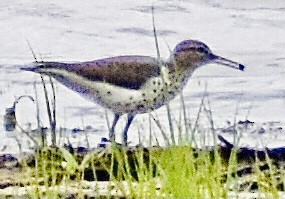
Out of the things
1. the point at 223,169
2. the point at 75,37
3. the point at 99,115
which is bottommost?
the point at 223,169

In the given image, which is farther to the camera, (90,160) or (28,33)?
(28,33)

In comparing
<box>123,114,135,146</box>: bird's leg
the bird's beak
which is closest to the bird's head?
the bird's beak

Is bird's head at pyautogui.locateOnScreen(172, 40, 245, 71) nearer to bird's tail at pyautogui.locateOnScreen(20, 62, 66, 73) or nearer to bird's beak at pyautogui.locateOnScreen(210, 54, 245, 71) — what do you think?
bird's beak at pyautogui.locateOnScreen(210, 54, 245, 71)

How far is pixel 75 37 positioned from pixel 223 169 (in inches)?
16.7

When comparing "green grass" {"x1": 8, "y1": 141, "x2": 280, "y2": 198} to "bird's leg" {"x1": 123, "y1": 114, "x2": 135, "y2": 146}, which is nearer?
"green grass" {"x1": 8, "y1": 141, "x2": 280, "y2": 198}

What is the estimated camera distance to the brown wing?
53.1 inches

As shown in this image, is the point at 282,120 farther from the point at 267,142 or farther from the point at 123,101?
the point at 123,101

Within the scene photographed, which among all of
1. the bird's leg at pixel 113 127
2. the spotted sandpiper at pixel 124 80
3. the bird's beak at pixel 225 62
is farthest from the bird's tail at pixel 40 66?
the bird's beak at pixel 225 62

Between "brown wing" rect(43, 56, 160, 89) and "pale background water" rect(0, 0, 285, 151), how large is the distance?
3 cm

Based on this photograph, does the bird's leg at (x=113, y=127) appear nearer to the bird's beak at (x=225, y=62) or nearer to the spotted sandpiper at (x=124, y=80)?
the spotted sandpiper at (x=124, y=80)

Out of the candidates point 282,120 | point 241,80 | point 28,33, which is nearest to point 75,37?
point 28,33

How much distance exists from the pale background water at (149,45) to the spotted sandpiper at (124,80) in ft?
0.07

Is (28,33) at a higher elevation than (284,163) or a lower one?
higher

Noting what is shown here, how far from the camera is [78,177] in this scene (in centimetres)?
125
